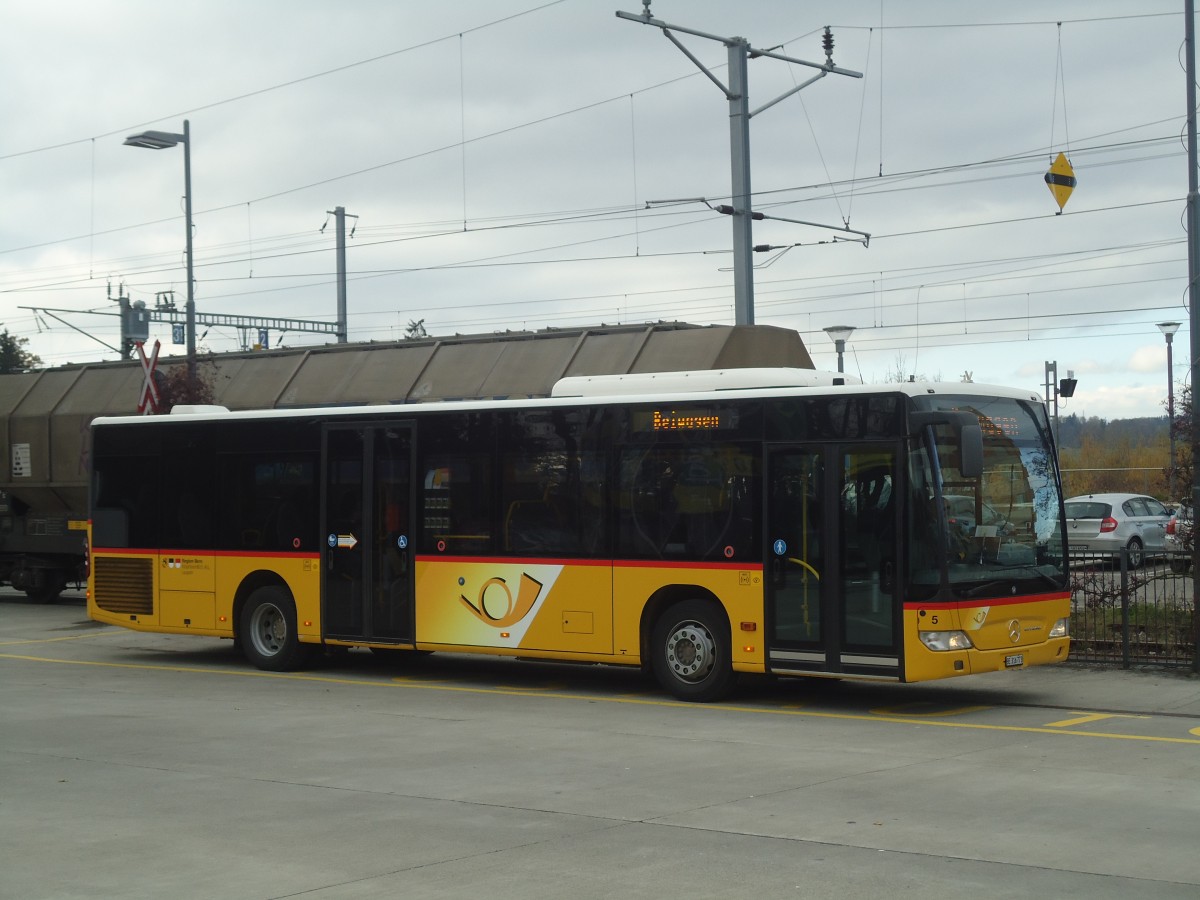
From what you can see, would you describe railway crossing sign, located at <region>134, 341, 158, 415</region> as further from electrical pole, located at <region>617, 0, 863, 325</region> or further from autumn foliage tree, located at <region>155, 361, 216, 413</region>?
electrical pole, located at <region>617, 0, 863, 325</region>

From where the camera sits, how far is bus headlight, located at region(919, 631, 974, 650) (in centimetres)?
1256

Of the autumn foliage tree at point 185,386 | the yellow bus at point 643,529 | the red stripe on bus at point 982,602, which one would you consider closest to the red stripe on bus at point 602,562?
the yellow bus at point 643,529

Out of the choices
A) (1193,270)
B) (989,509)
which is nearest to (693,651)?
(989,509)

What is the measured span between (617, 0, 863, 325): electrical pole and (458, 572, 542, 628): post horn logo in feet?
23.2

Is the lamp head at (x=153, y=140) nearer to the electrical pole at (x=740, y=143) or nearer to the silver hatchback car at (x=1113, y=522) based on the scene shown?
the electrical pole at (x=740, y=143)

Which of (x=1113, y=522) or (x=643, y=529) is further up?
(x=643, y=529)

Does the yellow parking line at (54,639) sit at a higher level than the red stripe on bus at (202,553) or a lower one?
lower

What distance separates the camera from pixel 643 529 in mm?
14266

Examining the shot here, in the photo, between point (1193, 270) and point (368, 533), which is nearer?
point (1193, 270)

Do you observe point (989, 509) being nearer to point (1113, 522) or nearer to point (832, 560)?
point (832, 560)

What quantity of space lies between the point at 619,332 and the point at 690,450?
262 inches

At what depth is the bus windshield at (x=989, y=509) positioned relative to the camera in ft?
41.5

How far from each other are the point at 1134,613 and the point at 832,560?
4.99m

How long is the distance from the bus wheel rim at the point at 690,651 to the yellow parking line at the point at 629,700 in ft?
0.97
